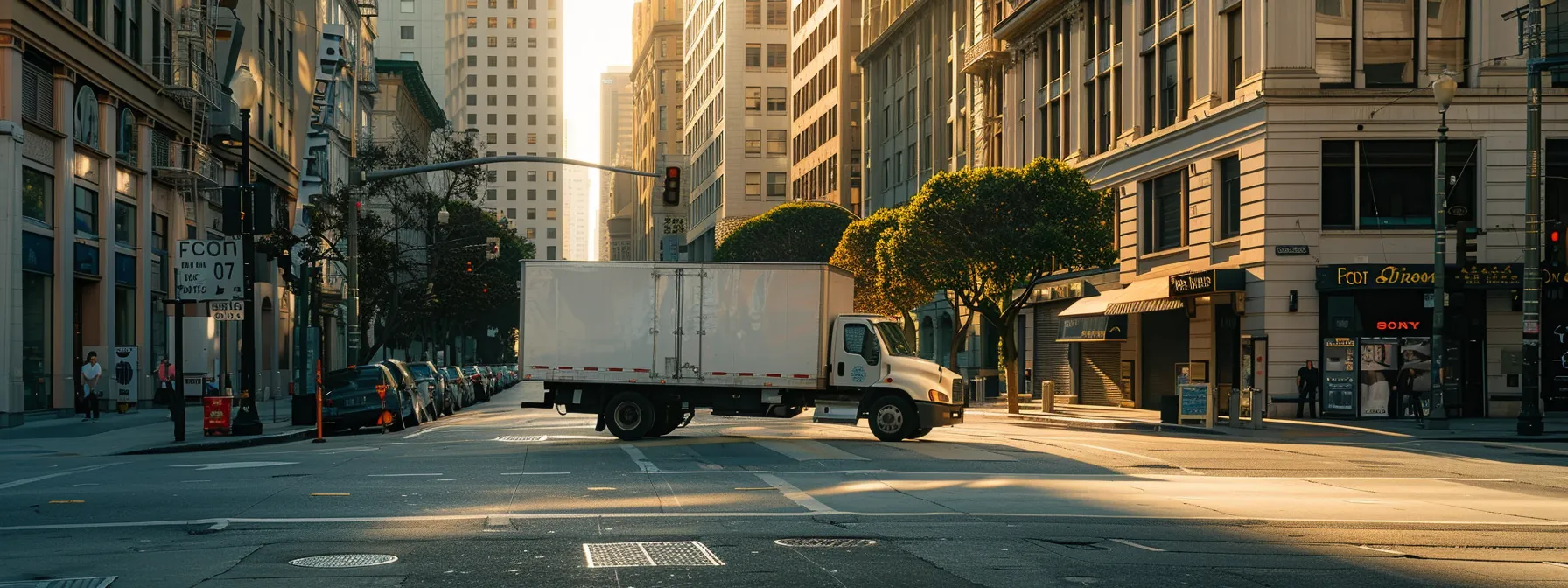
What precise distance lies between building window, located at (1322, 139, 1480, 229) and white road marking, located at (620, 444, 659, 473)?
2032 centimetres

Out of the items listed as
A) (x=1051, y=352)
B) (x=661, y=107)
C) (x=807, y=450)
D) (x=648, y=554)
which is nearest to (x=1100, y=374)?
(x=1051, y=352)

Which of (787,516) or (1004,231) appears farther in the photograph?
(1004,231)

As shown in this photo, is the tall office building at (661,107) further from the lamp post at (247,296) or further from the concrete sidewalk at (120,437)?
the lamp post at (247,296)

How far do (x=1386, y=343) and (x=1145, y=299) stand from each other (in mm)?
6996

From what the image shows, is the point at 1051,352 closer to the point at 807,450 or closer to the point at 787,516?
the point at 807,450

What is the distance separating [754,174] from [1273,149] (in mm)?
88384

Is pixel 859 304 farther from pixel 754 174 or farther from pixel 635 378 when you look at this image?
pixel 754 174

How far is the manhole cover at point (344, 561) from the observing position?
10535mm

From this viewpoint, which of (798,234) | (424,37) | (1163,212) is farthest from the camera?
(424,37)

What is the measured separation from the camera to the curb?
2533 centimetres

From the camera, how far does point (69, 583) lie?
9.88 m

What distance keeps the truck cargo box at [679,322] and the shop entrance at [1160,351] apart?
1930 cm

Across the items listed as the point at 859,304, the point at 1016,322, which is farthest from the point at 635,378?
the point at 859,304

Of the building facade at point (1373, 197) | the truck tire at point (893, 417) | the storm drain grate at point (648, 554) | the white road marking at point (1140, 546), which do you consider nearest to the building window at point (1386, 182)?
the building facade at point (1373, 197)
